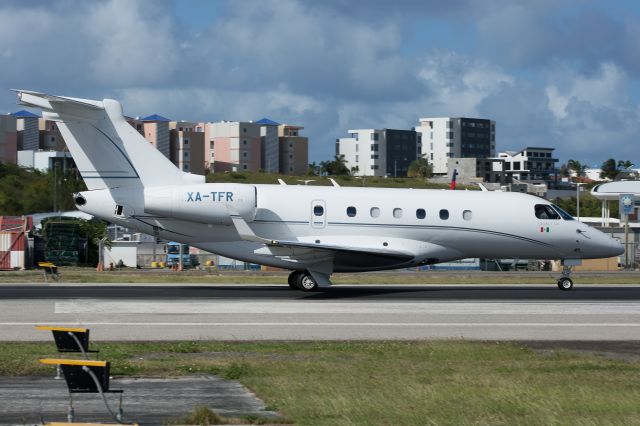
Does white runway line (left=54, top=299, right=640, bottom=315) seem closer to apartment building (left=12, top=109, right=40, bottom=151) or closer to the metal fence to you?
the metal fence

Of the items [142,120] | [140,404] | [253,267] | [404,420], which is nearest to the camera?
[404,420]

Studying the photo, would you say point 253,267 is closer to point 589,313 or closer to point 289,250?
point 289,250

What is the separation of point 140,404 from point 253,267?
44416 millimetres

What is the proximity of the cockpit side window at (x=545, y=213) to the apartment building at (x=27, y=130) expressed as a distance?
110 meters

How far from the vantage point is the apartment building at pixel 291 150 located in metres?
176

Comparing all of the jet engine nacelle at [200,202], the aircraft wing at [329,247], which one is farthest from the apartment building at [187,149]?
the aircraft wing at [329,247]

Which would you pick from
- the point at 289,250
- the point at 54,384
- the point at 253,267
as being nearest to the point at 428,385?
the point at 54,384

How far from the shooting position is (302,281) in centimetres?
3103

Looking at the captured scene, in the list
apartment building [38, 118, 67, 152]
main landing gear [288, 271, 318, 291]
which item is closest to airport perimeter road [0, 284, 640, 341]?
main landing gear [288, 271, 318, 291]

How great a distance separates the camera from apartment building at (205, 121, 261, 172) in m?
164

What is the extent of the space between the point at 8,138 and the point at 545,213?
109 m

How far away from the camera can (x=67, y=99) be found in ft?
96.0

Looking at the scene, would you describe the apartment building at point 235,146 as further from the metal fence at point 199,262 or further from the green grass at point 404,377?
the green grass at point 404,377

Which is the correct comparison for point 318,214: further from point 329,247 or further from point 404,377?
point 404,377
